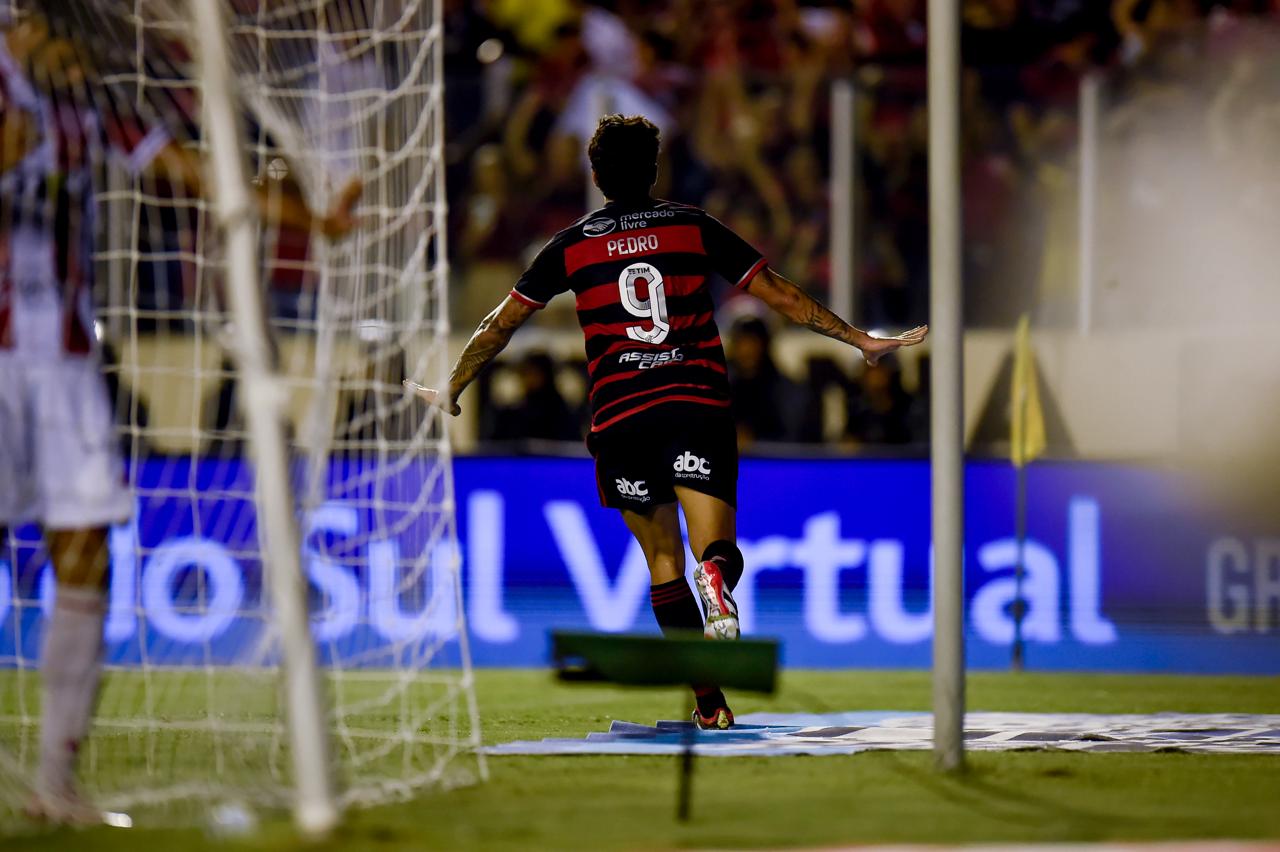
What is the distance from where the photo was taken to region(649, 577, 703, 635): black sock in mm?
6676

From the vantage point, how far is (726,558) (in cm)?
632

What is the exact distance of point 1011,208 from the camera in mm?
12414

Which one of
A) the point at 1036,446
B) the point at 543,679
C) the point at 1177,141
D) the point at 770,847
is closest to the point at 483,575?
the point at 543,679

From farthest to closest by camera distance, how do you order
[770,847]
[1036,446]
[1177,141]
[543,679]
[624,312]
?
[1177,141] → [1036,446] → [543,679] → [624,312] → [770,847]

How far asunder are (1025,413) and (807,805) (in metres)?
6.23

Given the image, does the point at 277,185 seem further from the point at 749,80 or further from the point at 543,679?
the point at 749,80

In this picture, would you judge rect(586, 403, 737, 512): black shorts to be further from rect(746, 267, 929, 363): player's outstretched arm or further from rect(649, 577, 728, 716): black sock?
rect(746, 267, 929, 363): player's outstretched arm

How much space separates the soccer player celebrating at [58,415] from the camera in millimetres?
5148

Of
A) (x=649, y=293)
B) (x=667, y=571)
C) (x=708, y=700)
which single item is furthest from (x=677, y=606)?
(x=649, y=293)

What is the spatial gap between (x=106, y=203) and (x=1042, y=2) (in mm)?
7115

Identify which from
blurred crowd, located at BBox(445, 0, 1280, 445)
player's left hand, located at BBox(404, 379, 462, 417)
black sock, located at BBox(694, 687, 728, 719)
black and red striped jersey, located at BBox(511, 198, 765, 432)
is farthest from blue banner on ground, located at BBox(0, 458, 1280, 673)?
black and red striped jersey, located at BBox(511, 198, 765, 432)

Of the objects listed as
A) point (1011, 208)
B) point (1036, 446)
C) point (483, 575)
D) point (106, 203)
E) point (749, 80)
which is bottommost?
point (483, 575)

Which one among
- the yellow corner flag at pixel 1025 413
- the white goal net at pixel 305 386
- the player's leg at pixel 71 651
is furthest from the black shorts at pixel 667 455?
the yellow corner flag at pixel 1025 413

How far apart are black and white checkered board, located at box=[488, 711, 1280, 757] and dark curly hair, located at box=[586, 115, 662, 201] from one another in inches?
73.8
